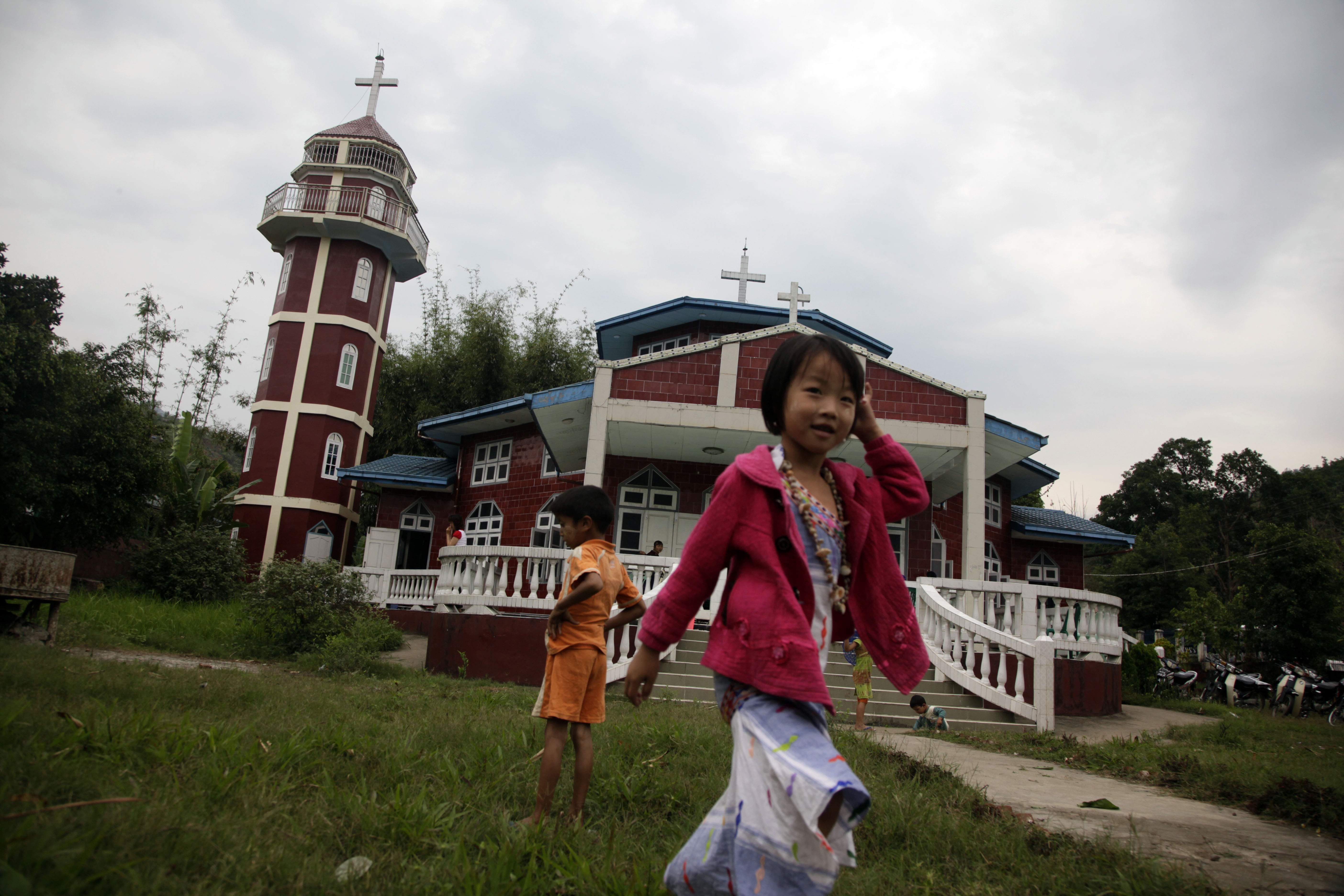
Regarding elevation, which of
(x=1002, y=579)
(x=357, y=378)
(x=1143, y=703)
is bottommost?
(x=1143, y=703)

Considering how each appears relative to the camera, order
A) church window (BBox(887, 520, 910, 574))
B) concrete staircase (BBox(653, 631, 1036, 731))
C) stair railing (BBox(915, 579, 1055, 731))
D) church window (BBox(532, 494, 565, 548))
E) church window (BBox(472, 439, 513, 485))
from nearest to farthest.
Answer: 1. concrete staircase (BBox(653, 631, 1036, 731))
2. stair railing (BBox(915, 579, 1055, 731))
3. church window (BBox(887, 520, 910, 574))
4. church window (BBox(532, 494, 565, 548))
5. church window (BBox(472, 439, 513, 485))

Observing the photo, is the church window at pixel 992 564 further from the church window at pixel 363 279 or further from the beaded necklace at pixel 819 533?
the church window at pixel 363 279

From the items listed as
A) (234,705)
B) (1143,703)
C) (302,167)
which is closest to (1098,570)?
(1143,703)

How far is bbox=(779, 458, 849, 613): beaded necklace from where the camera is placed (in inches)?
87.4

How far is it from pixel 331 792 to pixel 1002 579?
19.3 metres

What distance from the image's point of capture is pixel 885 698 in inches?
357

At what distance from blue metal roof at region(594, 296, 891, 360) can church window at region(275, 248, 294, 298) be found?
10.7 meters

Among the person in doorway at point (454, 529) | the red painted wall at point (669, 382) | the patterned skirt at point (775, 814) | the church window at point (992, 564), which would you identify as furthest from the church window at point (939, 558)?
the patterned skirt at point (775, 814)

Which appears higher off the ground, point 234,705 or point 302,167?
point 302,167

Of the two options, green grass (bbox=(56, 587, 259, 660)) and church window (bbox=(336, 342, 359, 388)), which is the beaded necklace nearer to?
green grass (bbox=(56, 587, 259, 660))

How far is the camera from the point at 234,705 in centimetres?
486

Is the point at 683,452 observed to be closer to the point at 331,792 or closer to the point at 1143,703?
the point at 1143,703

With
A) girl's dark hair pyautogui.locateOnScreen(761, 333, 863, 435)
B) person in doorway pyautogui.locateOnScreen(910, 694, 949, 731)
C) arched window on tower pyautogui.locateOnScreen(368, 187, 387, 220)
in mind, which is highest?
arched window on tower pyautogui.locateOnScreen(368, 187, 387, 220)

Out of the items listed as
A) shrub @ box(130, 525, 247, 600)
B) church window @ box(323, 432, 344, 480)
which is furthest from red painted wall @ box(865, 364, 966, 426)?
church window @ box(323, 432, 344, 480)
